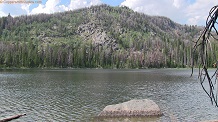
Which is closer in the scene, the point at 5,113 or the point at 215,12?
the point at 215,12

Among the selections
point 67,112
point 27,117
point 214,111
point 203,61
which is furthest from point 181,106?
point 203,61

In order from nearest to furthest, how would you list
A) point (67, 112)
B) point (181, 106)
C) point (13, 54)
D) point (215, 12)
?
point (215, 12) → point (67, 112) → point (181, 106) → point (13, 54)

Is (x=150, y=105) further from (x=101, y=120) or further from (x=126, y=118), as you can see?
(x=101, y=120)

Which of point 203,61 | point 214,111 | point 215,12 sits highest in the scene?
point 215,12

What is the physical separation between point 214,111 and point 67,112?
19.3 metres

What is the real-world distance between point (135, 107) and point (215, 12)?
25093 mm

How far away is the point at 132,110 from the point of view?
27.1 metres

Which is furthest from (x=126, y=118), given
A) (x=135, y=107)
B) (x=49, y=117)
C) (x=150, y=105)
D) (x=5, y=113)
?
(x=5, y=113)

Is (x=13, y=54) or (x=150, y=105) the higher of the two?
(x=13, y=54)

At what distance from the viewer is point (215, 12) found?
3.30 metres

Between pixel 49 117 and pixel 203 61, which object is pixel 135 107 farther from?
pixel 203 61

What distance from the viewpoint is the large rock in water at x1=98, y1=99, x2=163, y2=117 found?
88.0 ft

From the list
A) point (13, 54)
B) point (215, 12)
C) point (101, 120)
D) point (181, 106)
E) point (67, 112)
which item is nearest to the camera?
point (215, 12)

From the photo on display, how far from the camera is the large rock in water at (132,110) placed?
26.8 metres
